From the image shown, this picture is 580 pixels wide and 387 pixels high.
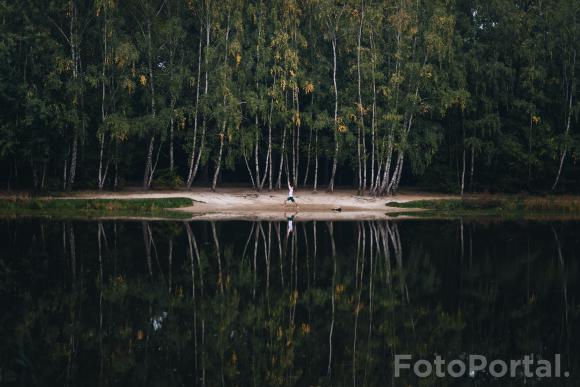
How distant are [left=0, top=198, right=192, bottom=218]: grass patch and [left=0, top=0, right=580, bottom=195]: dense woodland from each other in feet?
16.4

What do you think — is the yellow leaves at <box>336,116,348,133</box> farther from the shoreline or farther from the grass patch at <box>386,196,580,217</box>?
the grass patch at <box>386,196,580,217</box>

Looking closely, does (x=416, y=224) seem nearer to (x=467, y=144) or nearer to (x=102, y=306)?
(x=467, y=144)

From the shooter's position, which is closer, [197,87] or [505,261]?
[505,261]

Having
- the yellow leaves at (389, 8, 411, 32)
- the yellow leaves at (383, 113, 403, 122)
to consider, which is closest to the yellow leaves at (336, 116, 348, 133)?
the yellow leaves at (383, 113, 403, 122)

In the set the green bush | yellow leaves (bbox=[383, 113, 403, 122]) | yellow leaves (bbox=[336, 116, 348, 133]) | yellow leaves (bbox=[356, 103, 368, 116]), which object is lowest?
the green bush

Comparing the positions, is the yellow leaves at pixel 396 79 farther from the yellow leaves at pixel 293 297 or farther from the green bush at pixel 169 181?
the yellow leaves at pixel 293 297

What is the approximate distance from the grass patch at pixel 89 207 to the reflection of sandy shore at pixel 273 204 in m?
1.52

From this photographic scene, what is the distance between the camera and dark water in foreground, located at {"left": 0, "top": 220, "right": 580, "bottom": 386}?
11539 millimetres

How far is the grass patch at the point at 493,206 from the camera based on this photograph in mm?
42000

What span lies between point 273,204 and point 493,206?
1254cm

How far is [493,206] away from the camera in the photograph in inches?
1737

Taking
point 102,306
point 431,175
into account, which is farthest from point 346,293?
point 431,175

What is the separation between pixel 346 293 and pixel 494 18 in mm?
40333

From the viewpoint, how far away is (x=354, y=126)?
5203 centimetres
